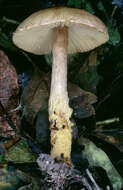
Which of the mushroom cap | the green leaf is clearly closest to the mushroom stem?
the mushroom cap

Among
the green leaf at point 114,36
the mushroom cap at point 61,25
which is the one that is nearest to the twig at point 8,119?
the mushroom cap at point 61,25

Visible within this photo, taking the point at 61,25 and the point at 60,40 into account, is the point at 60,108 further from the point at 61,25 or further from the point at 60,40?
the point at 61,25

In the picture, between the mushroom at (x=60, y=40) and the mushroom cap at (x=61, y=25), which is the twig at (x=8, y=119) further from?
the mushroom cap at (x=61, y=25)

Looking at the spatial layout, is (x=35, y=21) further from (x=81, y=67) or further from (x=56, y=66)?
(x=81, y=67)

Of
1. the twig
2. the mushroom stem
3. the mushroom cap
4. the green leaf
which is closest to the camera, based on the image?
the mushroom cap

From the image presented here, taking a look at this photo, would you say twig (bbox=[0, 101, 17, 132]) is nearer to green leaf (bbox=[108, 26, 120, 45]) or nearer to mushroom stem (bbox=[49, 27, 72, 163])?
mushroom stem (bbox=[49, 27, 72, 163])

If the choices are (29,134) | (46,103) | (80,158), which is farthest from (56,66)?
(80,158)

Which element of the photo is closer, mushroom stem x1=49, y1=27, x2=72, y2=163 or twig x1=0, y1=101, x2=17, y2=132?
mushroom stem x1=49, y1=27, x2=72, y2=163
